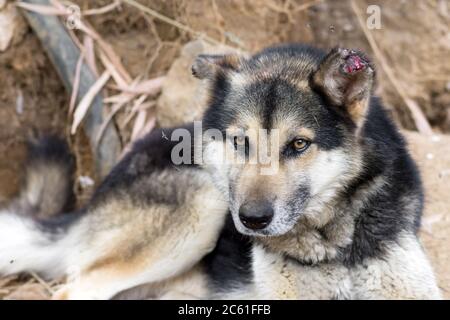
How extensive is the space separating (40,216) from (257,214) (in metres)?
2.08

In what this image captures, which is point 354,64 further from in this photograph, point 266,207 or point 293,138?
A: point 266,207

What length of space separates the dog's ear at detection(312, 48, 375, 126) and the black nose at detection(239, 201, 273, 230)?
2.02 ft

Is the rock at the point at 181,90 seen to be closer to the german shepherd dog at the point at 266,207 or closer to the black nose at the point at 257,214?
the german shepherd dog at the point at 266,207

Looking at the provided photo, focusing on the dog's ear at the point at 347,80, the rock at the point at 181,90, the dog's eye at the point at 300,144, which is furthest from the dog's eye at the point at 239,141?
the rock at the point at 181,90

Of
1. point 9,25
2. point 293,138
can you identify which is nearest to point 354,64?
point 293,138

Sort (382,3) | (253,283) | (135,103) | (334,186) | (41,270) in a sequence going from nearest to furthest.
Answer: (334,186) < (253,283) < (41,270) < (135,103) < (382,3)

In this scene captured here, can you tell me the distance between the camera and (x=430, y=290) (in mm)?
3395

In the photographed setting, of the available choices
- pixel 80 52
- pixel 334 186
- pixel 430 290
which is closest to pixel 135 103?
pixel 80 52

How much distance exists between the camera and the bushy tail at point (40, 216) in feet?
14.3

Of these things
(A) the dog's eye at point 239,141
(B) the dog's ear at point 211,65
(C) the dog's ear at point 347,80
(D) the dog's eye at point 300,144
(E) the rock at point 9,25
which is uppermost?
(E) the rock at point 9,25

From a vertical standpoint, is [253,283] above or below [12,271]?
below

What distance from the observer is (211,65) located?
367cm
